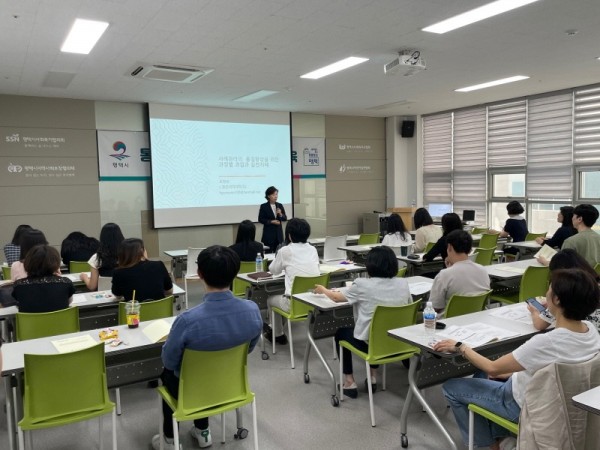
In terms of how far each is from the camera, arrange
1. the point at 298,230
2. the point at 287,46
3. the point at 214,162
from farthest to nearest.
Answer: the point at 214,162, the point at 287,46, the point at 298,230

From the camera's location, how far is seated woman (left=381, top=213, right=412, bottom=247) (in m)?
5.93

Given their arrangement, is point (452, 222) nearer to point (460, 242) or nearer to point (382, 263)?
point (460, 242)

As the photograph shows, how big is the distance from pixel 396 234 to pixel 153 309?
349cm

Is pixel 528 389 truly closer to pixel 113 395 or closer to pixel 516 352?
pixel 516 352

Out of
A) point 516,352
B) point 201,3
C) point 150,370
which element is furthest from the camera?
point 201,3

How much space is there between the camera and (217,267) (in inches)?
95.0

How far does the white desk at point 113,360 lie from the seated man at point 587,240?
160 inches

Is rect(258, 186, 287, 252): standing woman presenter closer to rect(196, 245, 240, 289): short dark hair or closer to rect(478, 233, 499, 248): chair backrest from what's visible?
rect(478, 233, 499, 248): chair backrest

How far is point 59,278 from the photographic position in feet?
11.4

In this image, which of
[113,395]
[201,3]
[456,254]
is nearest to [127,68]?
[201,3]

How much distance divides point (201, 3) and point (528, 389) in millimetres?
3993

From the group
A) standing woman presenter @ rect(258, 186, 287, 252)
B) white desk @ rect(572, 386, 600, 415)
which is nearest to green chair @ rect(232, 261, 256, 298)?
standing woman presenter @ rect(258, 186, 287, 252)

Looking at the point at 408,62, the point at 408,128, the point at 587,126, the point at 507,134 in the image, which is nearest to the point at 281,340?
the point at 408,62

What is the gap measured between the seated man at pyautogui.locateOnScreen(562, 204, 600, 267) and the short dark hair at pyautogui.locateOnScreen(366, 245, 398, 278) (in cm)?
254
